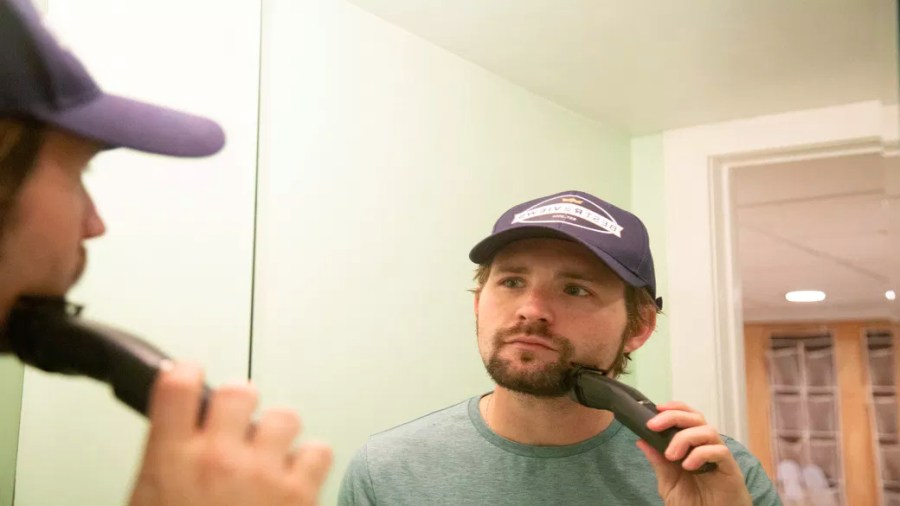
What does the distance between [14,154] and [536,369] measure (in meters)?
0.66

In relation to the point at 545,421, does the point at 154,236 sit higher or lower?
higher

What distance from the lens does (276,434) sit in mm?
204

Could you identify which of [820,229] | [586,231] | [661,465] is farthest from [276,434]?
[820,229]

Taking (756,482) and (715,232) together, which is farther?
(715,232)

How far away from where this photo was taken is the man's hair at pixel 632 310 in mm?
925

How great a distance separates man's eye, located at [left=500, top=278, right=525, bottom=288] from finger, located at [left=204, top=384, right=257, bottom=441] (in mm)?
685

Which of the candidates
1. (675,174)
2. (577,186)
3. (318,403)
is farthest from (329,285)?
(675,174)

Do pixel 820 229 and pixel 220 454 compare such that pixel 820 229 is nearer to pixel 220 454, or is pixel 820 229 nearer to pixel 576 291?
pixel 576 291

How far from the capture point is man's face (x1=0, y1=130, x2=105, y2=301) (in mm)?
199

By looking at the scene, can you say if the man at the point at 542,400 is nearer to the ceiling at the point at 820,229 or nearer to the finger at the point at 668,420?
the finger at the point at 668,420

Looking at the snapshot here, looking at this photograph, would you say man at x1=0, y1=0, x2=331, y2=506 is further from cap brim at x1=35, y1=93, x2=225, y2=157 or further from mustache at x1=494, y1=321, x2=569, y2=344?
mustache at x1=494, y1=321, x2=569, y2=344

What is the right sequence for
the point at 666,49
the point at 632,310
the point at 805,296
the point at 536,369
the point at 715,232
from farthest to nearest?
the point at 805,296
the point at 715,232
the point at 666,49
the point at 632,310
the point at 536,369

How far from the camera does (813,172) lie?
6.03ft

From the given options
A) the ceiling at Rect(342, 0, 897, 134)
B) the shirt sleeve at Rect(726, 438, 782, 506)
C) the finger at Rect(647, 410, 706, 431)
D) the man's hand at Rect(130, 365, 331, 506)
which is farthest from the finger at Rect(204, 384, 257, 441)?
the ceiling at Rect(342, 0, 897, 134)
